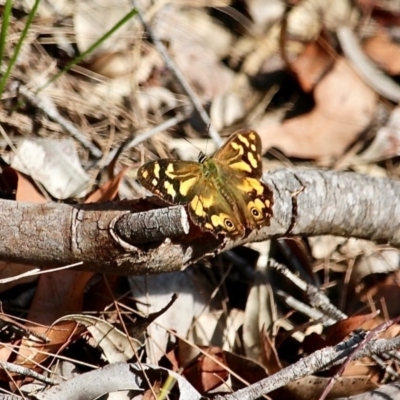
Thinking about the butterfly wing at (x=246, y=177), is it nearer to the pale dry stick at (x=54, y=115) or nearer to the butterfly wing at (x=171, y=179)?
the butterfly wing at (x=171, y=179)

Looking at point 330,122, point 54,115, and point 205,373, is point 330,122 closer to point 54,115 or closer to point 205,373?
point 54,115

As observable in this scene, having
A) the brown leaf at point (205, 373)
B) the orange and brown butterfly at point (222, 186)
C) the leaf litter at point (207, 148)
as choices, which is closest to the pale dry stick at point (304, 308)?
the leaf litter at point (207, 148)

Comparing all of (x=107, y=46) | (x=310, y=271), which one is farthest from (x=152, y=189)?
(x=107, y=46)

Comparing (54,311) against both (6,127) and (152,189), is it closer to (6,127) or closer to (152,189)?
(152,189)

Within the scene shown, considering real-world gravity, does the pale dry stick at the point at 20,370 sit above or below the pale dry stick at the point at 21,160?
below

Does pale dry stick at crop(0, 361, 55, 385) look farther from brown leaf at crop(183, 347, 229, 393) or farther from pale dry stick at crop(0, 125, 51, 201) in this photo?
pale dry stick at crop(0, 125, 51, 201)

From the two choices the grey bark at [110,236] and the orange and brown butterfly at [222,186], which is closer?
the grey bark at [110,236]

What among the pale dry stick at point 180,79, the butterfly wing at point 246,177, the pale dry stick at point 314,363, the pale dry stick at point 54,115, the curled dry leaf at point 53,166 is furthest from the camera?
the pale dry stick at point 180,79
